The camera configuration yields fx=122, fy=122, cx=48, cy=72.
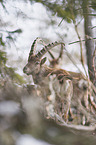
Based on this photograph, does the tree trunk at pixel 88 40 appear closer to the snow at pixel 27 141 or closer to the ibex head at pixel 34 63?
the ibex head at pixel 34 63

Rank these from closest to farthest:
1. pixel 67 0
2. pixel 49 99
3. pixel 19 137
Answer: pixel 19 137 → pixel 49 99 → pixel 67 0

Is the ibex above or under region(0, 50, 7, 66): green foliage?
under

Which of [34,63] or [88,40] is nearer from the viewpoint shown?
[34,63]

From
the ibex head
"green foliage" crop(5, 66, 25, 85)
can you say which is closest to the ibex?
the ibex head

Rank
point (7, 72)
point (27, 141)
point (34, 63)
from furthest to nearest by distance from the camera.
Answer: point (7, 72)
point (34, 63)
point (27, 141)

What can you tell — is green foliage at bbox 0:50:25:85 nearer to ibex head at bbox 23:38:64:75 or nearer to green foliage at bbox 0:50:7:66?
green foliage at bbox 0:50:7:66

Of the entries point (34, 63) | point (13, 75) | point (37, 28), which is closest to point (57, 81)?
point (34, 63)

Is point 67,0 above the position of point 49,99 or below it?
above

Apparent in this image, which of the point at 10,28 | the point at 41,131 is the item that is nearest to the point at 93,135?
the point at 41,131

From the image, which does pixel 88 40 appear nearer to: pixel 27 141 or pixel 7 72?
pixel 7 72

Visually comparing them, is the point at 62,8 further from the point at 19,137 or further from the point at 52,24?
the point at 19,137

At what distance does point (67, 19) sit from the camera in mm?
617

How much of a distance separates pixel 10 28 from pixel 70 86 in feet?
1.48

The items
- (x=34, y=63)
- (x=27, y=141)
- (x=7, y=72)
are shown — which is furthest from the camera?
(x=7, y=72)
